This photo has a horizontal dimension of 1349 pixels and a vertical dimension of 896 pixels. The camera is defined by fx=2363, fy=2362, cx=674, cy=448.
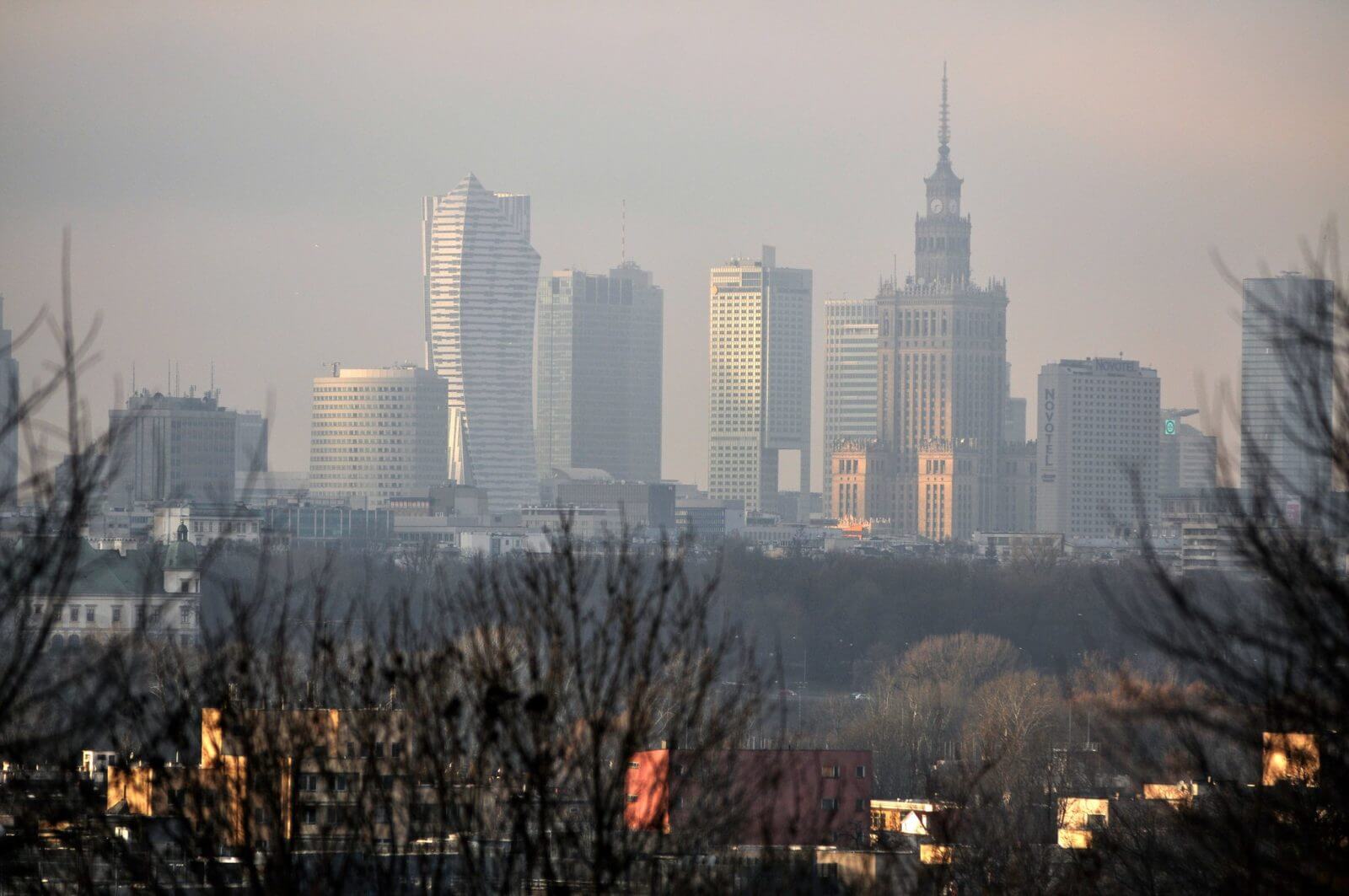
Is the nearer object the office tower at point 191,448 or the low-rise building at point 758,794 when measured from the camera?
the low-rise building at point 758,794

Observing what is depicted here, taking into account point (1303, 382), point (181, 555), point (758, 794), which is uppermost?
point (1303, 382)

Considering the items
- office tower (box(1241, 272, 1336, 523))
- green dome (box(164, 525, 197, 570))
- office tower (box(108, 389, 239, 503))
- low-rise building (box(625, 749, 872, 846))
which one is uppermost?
office tower (box(108, 389, 239, 503))

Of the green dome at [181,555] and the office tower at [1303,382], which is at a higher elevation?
the office tower at [1303,382]

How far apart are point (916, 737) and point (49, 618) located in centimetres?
5220

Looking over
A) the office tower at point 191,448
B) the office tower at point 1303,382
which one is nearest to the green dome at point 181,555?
the office tower at point 1303,382

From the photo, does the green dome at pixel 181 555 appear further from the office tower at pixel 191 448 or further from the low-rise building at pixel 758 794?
the office tower at pixel 191 448

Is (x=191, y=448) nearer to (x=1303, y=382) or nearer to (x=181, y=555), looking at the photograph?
(x=181, y=555)

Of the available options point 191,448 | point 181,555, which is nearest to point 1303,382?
point 181,555

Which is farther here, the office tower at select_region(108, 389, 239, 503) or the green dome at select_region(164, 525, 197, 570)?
the office tower at select_region(108, 389, 239, 503)

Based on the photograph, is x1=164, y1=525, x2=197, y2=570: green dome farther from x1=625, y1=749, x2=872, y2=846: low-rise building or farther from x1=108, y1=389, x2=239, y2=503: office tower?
x1=108, y1=389, x2=239, y2=503: office tower

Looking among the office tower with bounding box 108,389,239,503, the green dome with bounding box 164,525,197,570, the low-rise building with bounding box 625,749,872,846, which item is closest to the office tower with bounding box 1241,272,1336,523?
the low-rise building with bounding box 625,749,872,846

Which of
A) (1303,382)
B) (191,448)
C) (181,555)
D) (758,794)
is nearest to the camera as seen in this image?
(1303,382)

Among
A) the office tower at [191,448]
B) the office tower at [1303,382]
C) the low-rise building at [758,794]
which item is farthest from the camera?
the office tower at [191,448]

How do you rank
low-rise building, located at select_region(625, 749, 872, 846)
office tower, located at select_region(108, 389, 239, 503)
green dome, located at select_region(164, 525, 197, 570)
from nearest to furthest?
low-rise building, located at select_region(625, 749, 872, 846) → green dome, located at select_region(164, 525, 197, 570) → office tower, located at select_region(108, 389, 239, 503)
